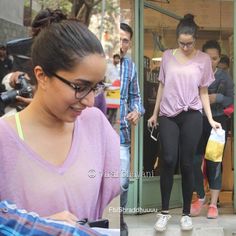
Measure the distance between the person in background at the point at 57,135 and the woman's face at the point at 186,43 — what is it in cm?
169

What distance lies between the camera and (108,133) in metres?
1.53

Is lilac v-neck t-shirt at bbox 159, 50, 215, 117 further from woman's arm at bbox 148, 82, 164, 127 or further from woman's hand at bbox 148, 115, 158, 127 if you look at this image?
woman's hand at bbox 148, 115, 158, 127

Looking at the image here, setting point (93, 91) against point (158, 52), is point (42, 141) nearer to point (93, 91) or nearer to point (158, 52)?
point (93, 91)

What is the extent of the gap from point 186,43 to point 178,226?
120 centimetres

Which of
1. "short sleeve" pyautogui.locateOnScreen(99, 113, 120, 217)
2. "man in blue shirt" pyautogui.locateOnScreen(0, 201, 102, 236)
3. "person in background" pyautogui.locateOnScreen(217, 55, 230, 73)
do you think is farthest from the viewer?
"person in background" pyautogui.locateOnScreen(217, 55, 230, 73)

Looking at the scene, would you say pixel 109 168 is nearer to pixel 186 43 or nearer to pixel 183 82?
pixel 183 82

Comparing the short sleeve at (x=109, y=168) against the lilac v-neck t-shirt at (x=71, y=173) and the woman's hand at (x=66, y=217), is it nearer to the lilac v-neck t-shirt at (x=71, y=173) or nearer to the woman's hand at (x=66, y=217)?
the lilac v-neck t-shirt at (x=71, y=173)

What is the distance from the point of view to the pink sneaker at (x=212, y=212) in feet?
10.8

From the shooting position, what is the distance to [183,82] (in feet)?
9.61

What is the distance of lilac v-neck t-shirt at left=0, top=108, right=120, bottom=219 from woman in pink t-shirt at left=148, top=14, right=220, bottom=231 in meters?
1.48

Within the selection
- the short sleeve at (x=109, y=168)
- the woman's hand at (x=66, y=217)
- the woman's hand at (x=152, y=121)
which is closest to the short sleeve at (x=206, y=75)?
the woman's hand at (x=152, y=121)

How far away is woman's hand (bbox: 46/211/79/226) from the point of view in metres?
1.29

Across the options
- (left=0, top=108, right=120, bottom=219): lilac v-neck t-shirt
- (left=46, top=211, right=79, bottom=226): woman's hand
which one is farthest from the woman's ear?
(left=46, top=211, right=79, bottom=226): woman's hand

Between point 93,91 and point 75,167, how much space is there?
24 centimetres
